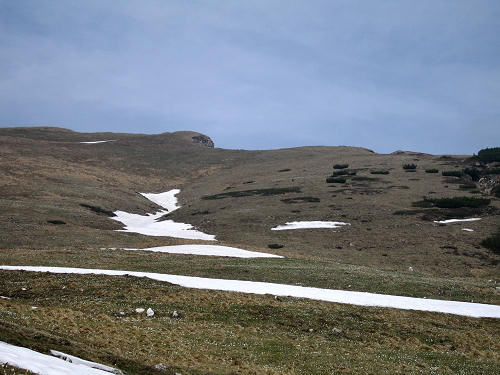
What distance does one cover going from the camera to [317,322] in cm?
2300

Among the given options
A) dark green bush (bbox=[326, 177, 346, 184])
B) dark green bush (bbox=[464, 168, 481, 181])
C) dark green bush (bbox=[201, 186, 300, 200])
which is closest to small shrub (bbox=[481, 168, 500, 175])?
dark green bush (bbox=[464, 168, 481, 181])

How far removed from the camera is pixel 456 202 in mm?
70812

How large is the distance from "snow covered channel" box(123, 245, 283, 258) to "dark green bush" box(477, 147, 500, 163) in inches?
3377

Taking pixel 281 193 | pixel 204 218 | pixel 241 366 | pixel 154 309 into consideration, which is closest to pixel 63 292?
pixel 154 309

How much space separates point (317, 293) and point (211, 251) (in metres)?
20.7

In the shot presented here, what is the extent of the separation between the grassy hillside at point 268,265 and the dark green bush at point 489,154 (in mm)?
3574

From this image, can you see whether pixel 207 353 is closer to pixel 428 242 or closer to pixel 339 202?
pixel 428 242

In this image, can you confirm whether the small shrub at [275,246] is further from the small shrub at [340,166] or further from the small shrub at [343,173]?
the small shrub at [340,166]

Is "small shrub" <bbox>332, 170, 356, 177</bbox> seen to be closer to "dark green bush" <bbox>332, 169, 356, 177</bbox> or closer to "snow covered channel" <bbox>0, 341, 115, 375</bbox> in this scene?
"dark green bush" <bbox>332, 169, 356, 177</bbox>

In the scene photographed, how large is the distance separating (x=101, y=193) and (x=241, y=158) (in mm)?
75296

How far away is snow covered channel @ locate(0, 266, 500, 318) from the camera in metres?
27.1

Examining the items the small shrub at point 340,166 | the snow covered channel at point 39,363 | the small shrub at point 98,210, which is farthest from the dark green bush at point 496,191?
the snow covered channel at point 39,363

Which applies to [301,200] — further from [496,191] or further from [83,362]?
[83,362]

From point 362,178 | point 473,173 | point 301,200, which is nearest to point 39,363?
point 301,200
